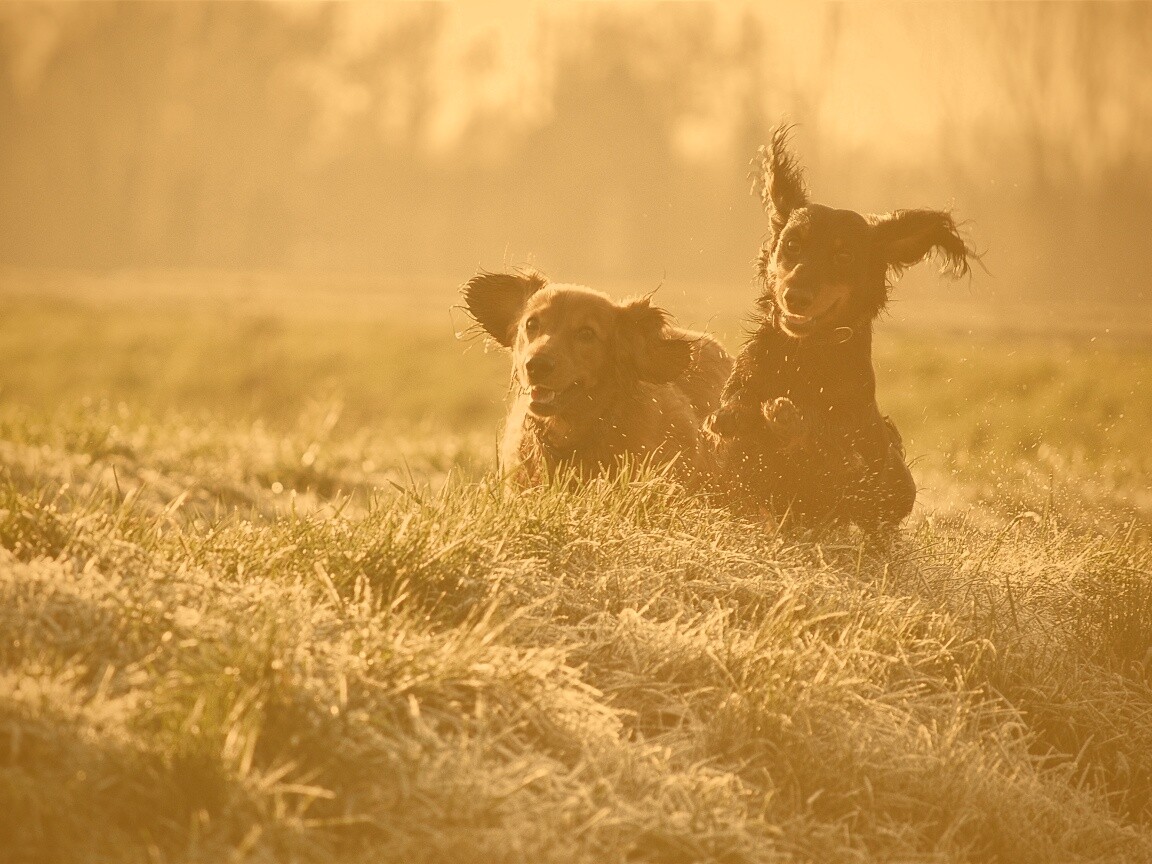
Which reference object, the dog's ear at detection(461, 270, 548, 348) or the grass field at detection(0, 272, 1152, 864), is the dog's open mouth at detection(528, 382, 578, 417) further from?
the dog's ear at detection(461, 270, 548, 348)

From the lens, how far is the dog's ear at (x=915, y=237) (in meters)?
5.54

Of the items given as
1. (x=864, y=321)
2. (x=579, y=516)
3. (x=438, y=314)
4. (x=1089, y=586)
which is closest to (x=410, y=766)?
(x=579, y=516)

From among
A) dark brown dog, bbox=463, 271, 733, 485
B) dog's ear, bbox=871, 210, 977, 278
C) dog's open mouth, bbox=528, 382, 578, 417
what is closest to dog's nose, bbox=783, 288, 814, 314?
dog's ear, bbox=871, 210, 977, 278

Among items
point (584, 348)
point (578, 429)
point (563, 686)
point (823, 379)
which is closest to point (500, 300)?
point (584, 348)

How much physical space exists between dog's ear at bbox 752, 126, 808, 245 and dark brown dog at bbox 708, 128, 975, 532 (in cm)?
18

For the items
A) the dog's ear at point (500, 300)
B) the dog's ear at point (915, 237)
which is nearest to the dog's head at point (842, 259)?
the dog's ear at point (915, 237)

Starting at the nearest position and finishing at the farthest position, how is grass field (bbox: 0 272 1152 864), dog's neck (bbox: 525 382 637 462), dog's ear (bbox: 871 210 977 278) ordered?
1. grass field (bbox: 0 272 1152 864)
2. dog's ear (bbox: 871 210 977 278)
3. dog's neck (bbox: 525 382 637 462)

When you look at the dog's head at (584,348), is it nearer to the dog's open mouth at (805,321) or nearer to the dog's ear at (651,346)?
the dog's ear at (651,346)

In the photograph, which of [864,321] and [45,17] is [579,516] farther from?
[45,17]

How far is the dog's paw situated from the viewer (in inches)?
209

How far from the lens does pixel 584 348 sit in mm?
5996

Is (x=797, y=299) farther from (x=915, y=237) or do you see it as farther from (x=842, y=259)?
(x=915, y=237)

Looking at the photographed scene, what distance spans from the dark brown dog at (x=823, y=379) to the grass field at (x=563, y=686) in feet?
0.77

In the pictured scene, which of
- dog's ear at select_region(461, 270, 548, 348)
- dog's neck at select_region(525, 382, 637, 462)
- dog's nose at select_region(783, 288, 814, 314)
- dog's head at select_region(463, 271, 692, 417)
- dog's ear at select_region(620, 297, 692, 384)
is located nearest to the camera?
dog's nose at select_region(783, 288, 814, 314)
